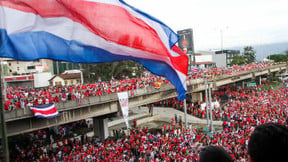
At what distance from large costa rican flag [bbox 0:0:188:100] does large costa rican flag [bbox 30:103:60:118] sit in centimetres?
1294

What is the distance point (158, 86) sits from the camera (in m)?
29.6

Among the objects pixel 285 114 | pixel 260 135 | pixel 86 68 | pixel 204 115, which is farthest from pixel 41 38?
pixel 86 68

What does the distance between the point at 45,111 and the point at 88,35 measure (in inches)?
549

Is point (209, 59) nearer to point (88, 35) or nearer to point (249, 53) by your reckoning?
point (249, 53)

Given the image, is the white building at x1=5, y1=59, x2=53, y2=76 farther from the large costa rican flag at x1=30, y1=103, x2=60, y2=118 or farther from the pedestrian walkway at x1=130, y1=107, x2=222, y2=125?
the large costa rican flag at x1=30, y1=103, x2=60, y2=118

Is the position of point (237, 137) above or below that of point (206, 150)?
below

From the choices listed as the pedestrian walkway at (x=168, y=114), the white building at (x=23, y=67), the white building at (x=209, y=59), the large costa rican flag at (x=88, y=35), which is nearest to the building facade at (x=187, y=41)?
the pedestrian walkway at (x=168, y=114)

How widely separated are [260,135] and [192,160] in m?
12.4

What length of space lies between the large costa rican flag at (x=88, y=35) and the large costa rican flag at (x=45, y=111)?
1294cm

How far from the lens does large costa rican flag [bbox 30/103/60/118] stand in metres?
17.7

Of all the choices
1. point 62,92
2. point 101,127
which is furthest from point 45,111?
point 101,127

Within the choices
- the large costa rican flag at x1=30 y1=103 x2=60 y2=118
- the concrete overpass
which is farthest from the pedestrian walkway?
the large costa rican flag at x1=30 y1=103 x2=60 y2=118

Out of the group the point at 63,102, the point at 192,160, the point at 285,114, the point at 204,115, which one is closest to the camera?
the point at 192,160

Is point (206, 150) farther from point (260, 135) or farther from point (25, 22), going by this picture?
point (25, 22)
